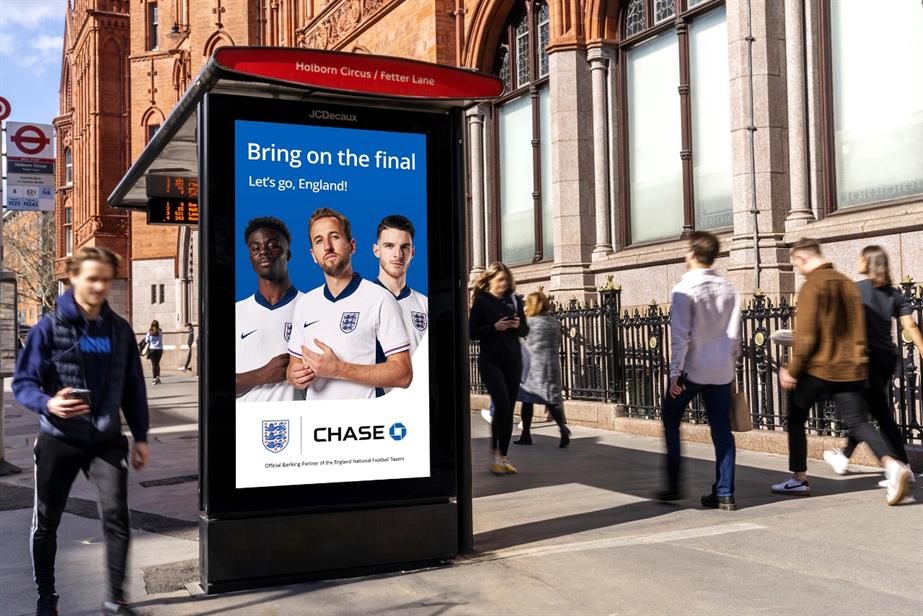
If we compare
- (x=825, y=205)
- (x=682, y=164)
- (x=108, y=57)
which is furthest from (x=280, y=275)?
(x=108, y=57)

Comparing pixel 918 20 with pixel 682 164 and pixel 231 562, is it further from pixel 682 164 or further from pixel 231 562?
pixel 231 562

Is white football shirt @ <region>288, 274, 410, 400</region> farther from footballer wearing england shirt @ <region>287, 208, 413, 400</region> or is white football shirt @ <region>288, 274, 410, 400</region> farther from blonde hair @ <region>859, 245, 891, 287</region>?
blonde hair @ <region>859, 245, 891, 287</region>

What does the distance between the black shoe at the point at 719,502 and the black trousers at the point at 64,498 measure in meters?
4.09

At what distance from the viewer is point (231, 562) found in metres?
5.25

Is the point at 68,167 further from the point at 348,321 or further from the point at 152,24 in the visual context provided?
the point at 348,321

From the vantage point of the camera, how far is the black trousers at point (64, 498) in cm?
471

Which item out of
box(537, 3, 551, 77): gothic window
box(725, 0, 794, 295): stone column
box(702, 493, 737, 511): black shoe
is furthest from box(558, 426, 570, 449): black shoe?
box(537, 3, 551, 77): gothic window

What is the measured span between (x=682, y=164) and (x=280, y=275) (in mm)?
9949

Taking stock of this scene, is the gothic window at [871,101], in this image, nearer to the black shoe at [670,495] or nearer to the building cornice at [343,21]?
the black shoe at [670,495]

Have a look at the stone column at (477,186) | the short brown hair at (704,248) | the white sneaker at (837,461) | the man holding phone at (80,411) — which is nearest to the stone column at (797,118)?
the white sneaker at (837,461)

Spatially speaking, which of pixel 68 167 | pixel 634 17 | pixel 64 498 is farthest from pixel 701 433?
pixel 68 167

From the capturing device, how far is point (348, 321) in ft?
18.2

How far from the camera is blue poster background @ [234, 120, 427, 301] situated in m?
5.37

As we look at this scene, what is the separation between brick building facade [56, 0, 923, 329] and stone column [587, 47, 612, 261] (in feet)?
0.10
